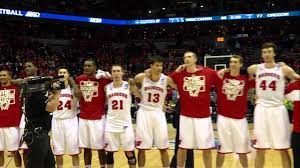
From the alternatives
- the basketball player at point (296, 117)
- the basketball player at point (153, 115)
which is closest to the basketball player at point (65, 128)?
the basketball player at point (153, 115)

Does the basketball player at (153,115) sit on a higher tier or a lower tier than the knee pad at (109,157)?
higher

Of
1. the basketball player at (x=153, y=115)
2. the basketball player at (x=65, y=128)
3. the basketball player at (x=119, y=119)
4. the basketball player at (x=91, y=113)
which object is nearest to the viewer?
the basketball player at (x=153, y=115)

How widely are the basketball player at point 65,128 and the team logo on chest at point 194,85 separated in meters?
2.01

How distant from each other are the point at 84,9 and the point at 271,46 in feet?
80.6

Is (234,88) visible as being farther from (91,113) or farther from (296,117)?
(91,113)

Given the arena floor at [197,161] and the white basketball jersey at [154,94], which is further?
the arena floor at [197,161]

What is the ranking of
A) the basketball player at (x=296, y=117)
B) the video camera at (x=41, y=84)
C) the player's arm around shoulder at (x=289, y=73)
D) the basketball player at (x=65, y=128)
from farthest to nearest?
the basketball player at (x=65, y=128), the player's arm around shoulder at (x=289, y=73), the basketball player at (x=296, y=117), the video camera at (x=41, y=84)

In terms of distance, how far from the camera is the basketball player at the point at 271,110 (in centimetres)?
620

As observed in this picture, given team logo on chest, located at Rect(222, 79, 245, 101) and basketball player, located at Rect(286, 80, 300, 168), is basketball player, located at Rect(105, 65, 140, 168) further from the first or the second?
basketball player, located at Rect(286, 80, 300, 168)

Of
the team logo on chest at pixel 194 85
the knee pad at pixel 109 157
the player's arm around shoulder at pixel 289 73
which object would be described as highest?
the player's arm around shoulder at pixel 289 73

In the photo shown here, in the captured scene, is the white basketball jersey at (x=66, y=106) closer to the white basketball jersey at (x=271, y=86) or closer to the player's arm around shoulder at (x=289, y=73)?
the white basketball jersey at (x=271, y=86)

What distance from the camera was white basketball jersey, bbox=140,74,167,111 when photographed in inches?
276

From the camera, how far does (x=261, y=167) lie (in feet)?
21.1

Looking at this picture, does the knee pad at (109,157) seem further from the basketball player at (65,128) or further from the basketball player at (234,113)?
the basketball player at (234,113)
